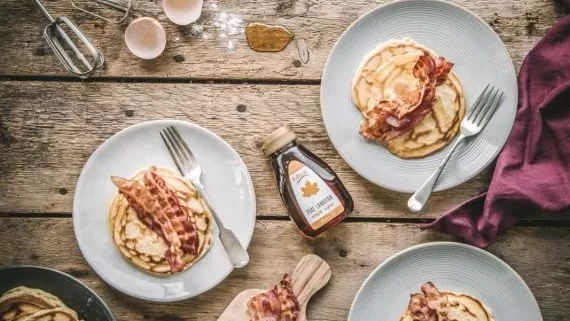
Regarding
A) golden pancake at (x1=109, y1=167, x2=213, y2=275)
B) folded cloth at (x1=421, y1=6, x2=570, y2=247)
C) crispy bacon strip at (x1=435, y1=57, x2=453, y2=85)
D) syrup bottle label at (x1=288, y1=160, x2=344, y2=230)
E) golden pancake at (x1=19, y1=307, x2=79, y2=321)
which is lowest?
golden pancake at (x1=19, y1=307, x2=79, y2=321)

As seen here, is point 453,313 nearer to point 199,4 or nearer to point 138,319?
point 138,319

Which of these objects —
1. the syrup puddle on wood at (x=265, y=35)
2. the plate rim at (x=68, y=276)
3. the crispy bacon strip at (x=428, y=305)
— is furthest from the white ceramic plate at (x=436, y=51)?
the plate rim at (x=68, y=276)

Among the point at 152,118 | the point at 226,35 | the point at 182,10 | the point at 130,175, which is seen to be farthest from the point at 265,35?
the point at 130,175

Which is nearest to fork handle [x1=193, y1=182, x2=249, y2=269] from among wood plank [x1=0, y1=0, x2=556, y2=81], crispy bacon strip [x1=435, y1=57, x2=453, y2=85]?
wood plank [x1=0, y1=0, x2=556, y2=81]

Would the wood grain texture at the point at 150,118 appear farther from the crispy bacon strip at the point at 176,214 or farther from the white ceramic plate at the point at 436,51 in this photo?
the crispy bacon strip at the point at 176,214

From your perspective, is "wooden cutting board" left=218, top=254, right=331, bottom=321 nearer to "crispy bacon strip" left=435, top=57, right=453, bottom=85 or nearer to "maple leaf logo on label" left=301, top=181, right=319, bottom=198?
"maple leaf logo on label" left=301, top=181, right=319, bottom=198

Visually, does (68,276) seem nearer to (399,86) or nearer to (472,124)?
(399,86)

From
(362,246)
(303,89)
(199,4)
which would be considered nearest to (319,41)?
(303,89)
